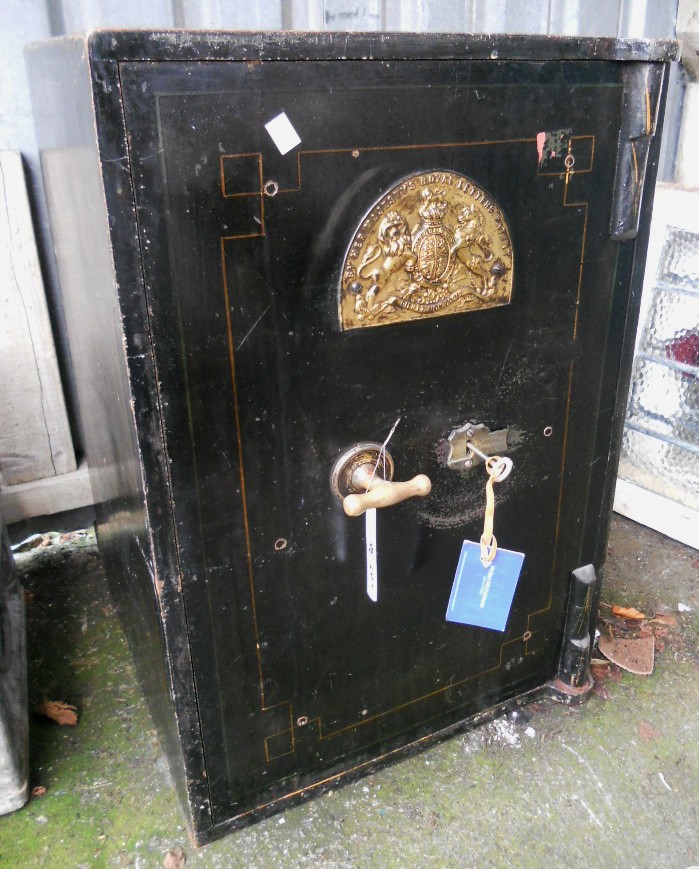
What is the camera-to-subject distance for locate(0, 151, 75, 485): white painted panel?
1.43 m

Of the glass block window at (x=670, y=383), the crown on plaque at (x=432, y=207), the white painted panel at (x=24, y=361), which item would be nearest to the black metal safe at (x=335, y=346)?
the crown on plaque at (x=432, y=207)

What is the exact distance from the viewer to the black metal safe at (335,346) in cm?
71

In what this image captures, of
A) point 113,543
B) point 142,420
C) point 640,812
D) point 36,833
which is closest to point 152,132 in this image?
point 142,420

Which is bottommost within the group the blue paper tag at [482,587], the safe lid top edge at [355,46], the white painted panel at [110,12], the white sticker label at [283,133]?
the blue paper tag at [482,587]

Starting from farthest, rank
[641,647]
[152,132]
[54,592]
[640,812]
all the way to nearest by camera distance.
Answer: [54,592] < [641,647] < [640,812] < [152,132]

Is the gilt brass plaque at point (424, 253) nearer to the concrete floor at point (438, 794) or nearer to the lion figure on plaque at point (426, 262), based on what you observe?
the lion figure on plaque at point (426, 262)

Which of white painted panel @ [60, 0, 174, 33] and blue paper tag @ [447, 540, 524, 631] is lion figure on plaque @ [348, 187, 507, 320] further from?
white painted panel @ [60, 0, 174, 33]

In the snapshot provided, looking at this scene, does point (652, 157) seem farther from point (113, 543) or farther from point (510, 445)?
point (113, 543)

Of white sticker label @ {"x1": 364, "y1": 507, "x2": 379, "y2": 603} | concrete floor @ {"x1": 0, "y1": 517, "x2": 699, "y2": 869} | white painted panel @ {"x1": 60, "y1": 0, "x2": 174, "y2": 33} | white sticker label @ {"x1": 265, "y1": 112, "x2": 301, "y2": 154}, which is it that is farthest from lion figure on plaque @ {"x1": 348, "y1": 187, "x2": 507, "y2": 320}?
white painted panel @ {"x1": 60, "y1": 0, "x2": 174, "y2": 33}

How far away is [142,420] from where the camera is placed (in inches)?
29.8

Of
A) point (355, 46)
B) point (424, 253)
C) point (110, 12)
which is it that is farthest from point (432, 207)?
point (110, 12)

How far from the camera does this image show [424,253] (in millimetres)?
831

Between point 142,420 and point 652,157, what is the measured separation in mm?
695

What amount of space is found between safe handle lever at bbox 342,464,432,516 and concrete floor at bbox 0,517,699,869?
48 cm
